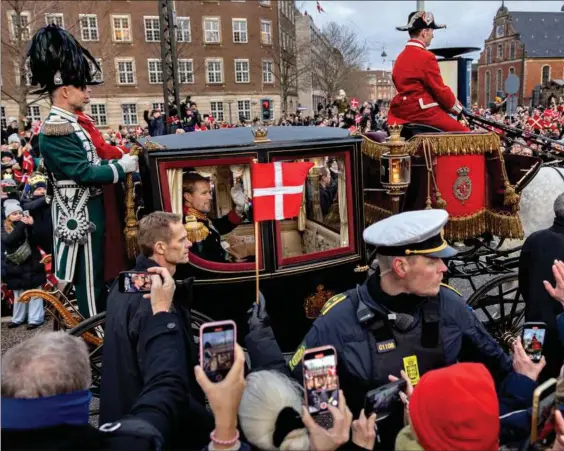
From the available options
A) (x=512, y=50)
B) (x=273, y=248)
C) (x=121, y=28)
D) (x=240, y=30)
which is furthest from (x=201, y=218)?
(x=240, y=30)

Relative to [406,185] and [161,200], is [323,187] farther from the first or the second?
[161,200]

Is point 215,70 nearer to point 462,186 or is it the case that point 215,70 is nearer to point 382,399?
point 462,186

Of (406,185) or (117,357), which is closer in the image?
(117,357)

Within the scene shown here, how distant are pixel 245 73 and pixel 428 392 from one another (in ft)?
138

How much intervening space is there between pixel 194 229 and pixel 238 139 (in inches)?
29.2

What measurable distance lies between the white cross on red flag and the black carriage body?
0.20 m

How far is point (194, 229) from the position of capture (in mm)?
3674

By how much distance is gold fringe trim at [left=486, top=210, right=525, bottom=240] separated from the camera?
4480 mm

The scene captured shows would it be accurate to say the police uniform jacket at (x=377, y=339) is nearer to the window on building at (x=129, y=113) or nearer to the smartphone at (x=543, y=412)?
the smartphone at (x=543, y=412)

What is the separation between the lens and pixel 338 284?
13.0 ft

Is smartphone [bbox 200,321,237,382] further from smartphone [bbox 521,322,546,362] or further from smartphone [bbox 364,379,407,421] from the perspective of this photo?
smartphone [bbox 521,322,546,362]

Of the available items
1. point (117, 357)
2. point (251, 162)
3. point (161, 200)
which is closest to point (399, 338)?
point (117, 357)

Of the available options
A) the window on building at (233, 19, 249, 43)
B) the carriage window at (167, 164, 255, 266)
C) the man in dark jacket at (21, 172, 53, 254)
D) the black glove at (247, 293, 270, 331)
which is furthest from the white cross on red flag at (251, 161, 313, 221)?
the window on building at (233, 19, 249, 43)

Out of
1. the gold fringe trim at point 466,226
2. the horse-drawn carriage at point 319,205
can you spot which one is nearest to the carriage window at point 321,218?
the horse-drawn carriage at point 319,205
